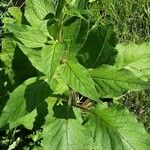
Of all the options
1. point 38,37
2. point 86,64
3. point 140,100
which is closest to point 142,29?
point 140,100

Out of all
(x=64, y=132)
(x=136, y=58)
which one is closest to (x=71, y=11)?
(x=64, y=132)

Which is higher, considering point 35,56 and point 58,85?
point 35,56

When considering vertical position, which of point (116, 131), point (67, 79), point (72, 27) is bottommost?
point (116, 131)

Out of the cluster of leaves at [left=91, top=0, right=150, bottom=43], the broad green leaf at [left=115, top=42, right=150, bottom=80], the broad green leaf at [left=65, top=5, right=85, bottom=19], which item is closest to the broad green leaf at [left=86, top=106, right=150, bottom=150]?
the broad green leaf at [left=115, top=42, right=150, bottom=80]

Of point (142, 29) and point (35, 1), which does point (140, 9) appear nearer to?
point (142, 29)

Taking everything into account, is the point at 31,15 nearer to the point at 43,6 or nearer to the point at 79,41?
the point at 43,6

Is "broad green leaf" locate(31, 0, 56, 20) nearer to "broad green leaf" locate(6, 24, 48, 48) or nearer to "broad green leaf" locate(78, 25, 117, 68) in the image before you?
"broad green leaf" locate(6, 24, 48, 48)

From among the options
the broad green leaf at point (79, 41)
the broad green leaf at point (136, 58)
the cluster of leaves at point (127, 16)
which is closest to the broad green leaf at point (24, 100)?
the broad green leaf at point (79, 41)
